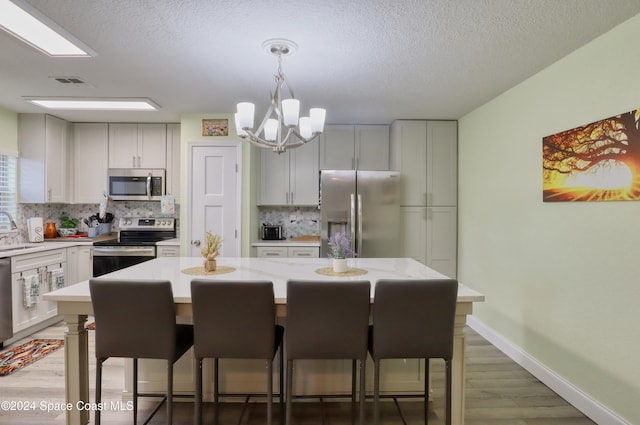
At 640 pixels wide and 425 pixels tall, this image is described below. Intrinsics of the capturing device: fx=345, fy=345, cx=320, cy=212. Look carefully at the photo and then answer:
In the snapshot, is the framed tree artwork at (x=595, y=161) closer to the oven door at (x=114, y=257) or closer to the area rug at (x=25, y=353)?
the oven door at (x=114, y=257)

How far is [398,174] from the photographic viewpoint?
13.4ft

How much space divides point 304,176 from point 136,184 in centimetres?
217

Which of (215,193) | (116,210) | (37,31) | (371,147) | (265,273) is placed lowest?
(265,273)

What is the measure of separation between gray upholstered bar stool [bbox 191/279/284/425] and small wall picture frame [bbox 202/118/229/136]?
8.97 ft

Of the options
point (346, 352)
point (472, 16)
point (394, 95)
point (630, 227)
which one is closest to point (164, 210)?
point (394, 95)

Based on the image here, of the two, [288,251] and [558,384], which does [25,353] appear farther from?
[558,384]

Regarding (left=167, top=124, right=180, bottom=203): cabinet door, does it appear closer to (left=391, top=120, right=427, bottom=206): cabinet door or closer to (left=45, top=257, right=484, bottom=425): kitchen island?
(left=45, top=257, right=484, bottom=425): kitchen island

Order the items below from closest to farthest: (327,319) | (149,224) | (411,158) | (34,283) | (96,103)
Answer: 1. (327,319)
2. (34,283)
3. (96,103)
4. (411,158)
5. (149,224)

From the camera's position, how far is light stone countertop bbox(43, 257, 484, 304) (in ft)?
5.95

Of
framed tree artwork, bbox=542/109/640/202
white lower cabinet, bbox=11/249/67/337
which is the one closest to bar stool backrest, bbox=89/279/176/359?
white lower cabinet, bbox=11/249/67/337

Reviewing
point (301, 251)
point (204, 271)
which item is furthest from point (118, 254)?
point (204, 271)

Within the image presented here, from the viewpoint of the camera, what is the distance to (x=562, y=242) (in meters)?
2.51

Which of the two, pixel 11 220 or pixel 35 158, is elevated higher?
pixel 35 158

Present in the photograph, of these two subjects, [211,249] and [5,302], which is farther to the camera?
[5,302]
